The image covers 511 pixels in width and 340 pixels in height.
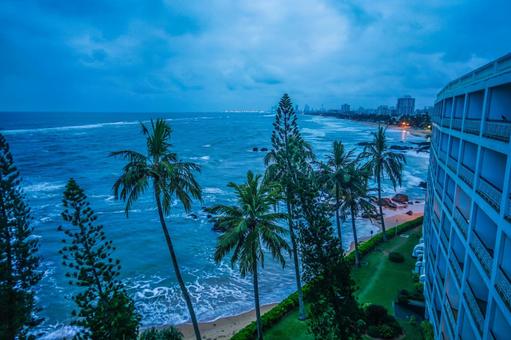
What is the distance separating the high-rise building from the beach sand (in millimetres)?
11502

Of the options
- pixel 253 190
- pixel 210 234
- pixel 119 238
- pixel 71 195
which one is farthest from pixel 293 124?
pixel 119 238

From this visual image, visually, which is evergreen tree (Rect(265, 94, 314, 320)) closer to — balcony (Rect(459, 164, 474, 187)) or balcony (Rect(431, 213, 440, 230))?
balcony (Rect(459, 164, 474, 187))

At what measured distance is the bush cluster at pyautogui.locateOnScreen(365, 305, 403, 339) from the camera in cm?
1580

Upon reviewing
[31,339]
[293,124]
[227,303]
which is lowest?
[227,303]

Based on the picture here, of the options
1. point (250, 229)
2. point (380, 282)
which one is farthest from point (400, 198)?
point (250, 229)

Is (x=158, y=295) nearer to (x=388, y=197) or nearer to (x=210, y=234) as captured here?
(x=210, y=234)

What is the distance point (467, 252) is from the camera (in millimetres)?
10641

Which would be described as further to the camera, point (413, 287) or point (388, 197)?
point (388, 197)

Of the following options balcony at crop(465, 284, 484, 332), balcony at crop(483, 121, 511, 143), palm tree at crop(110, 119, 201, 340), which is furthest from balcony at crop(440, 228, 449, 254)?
palm tree at crop(110, 119, 201, 340)

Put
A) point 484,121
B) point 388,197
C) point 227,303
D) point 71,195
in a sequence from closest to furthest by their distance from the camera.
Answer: point 484,121 < point 71,195 < point 227,303 < point 388,197

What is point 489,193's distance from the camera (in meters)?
9.38

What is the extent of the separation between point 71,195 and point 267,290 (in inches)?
714

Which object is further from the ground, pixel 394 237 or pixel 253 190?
pixel 253 190

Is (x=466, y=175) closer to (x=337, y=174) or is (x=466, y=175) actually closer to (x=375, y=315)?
(x=375, y=315)
